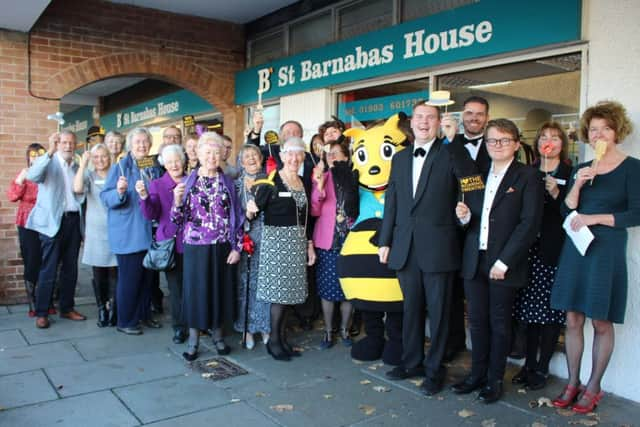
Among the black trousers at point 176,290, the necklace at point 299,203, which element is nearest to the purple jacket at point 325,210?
the necklace at point 299,203

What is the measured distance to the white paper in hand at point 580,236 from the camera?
144 inches

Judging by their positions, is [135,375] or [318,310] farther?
[318,310]

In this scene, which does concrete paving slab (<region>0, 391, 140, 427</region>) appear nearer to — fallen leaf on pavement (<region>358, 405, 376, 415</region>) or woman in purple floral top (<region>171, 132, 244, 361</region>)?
woman in purple floral top (<region>171, 132, 244, 361</region>)

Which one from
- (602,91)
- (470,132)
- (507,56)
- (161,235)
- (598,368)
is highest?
(507,56)

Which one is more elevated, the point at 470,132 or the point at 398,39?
the point at 398,39

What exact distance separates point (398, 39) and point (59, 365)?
4.55 m

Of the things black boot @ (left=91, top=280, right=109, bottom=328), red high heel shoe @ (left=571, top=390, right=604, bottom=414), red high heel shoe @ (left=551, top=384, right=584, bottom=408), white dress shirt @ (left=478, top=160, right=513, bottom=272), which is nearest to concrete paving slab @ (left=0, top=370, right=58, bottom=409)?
black boot @ (left=91, top=280, right=109, bottom=328)

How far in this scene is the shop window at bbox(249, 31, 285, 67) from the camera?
8.27 metres

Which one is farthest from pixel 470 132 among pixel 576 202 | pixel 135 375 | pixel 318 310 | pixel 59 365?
pixel 59 365

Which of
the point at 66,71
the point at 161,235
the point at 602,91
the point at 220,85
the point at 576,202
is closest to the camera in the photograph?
the point at 576,202

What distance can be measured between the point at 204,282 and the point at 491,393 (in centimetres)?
237

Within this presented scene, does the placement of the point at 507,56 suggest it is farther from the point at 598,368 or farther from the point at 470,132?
the point at 598,368

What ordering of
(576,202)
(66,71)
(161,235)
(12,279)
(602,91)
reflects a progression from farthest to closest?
(66,71)
(12,279)
(161,235)
(602,91)
(576,202)

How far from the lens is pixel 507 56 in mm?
5168
